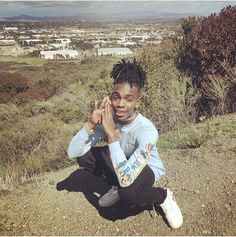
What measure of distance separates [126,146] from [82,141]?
1.13 feet

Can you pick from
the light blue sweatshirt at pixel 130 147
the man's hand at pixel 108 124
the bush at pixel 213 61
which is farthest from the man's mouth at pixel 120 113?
the bush at pixel 213 61

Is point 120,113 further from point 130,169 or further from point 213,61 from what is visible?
point 213,61

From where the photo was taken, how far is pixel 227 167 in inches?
172

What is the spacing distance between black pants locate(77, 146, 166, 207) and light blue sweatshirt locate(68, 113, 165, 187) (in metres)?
0.09

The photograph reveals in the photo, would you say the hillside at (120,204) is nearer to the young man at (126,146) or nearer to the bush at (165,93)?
the young man at (126,146)

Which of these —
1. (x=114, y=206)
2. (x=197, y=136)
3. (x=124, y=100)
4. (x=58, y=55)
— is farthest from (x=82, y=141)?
(x=58, y=55)

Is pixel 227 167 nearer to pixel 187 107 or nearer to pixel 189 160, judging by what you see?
pixel 189 160

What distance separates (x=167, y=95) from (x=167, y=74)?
2.85 feet

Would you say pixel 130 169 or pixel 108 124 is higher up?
pixel 108 124

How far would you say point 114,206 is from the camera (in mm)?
3643

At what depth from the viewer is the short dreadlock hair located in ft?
9.87

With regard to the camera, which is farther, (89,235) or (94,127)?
(89,235)

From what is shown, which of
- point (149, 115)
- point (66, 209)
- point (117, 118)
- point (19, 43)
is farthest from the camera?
point (19, 43)

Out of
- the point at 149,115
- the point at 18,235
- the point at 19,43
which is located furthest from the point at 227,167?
the point at 19,43
